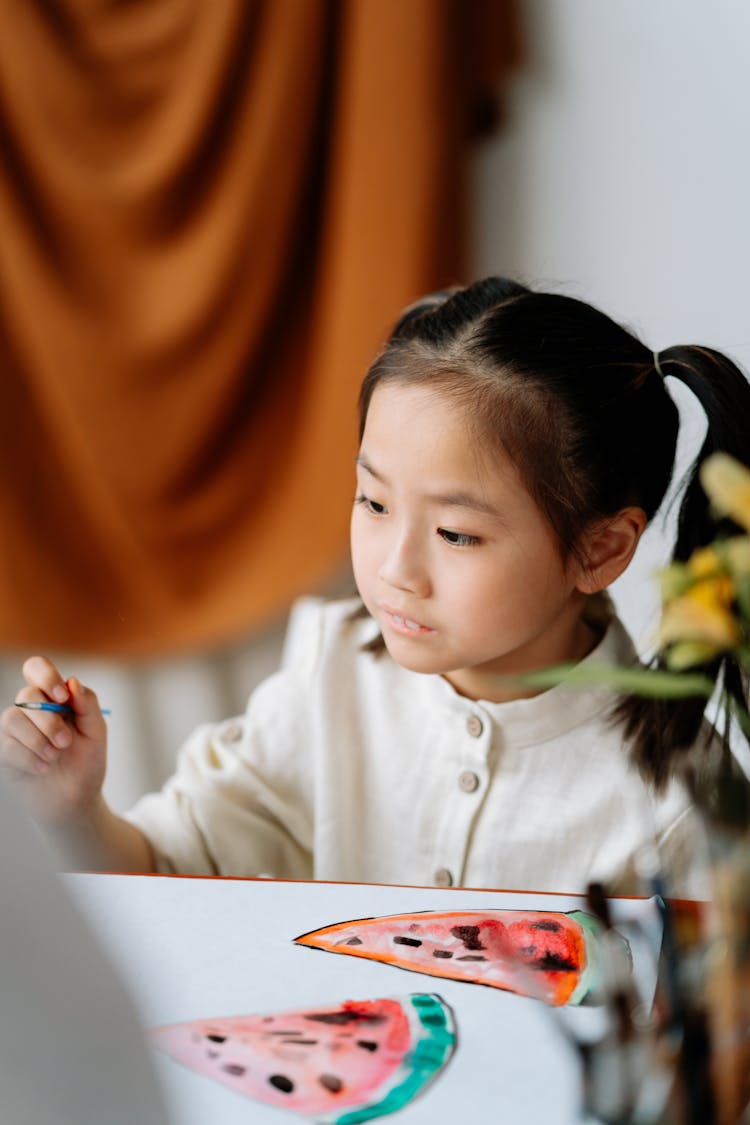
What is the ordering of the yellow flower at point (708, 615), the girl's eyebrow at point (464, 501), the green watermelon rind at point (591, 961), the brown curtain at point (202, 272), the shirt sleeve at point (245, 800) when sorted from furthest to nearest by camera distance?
the brown curtain at point (202, 272) < the shirt sleeve at point (245, 800) < the girl's eyebrow at point (464, 501) < the green watermelon rind at point (591, 961) < the yellow flower at point (708, 615)

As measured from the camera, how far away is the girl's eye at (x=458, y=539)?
64 cm

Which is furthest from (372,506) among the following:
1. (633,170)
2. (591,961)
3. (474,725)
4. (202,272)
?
(202,272)

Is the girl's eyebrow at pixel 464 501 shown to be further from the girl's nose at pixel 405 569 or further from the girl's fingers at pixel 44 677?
the girl's fingers at pixel 44 677

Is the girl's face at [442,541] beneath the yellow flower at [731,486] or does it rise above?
beneath

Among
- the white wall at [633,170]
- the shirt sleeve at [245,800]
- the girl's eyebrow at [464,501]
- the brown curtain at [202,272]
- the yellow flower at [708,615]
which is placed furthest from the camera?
the brown curtain at [202,272]

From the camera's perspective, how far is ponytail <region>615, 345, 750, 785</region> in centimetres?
64

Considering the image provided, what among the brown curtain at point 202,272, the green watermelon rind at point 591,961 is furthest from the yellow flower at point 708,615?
the brown curtain at point 202,272

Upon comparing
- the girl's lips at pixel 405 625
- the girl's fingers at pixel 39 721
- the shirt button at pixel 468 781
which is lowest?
the shirt button at pixel 468 781

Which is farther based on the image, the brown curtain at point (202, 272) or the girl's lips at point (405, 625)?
the brown curtain at point (202, 272)

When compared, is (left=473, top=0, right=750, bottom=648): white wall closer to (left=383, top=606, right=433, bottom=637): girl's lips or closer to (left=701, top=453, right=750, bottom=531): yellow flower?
(left=383, top=606, right=433, bottom=637): girl's lips

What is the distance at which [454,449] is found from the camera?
63 centimetres

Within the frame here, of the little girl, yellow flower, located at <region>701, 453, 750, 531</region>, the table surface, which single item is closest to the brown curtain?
the little girl

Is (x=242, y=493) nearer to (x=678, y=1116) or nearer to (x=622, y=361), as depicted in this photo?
(x=622, y=361)

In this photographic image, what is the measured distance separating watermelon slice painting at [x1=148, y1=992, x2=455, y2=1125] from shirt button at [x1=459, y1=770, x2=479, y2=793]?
0.23 metres
